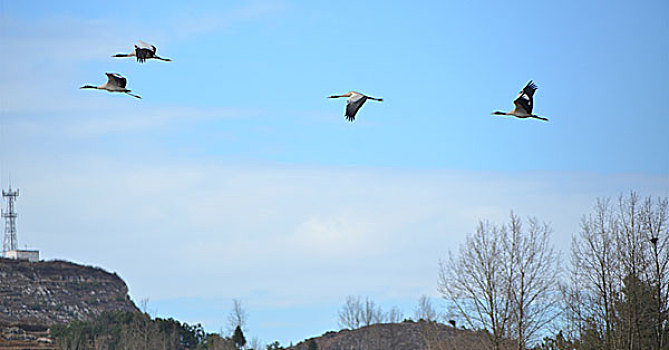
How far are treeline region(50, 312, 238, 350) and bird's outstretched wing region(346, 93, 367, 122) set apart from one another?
45.4 metres

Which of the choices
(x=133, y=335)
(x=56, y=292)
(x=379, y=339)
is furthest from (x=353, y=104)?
(x=56, y=292)

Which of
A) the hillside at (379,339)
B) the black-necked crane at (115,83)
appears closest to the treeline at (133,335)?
the hillside at (379,339)

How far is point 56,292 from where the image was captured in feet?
343

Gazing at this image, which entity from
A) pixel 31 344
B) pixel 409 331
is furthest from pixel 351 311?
pixel 31 344

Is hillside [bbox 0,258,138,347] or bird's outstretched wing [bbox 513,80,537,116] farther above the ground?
hillside [bbox 0,258,138,347]

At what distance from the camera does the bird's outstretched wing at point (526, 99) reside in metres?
22.9

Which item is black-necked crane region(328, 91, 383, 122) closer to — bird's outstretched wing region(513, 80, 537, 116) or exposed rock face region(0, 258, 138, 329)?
bird's outstretched wing region(513, 80, 537, 116)

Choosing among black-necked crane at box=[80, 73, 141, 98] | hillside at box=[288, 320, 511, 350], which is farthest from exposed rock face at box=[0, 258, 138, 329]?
black-necked crane at box=[80, 73, 141, 98]

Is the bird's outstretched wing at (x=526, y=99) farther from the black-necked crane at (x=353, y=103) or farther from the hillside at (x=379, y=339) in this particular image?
the hillside at (x=379, y=339)

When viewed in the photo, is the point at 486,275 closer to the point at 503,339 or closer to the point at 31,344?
the point at 503,339

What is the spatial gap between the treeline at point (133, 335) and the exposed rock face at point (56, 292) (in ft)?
56.0

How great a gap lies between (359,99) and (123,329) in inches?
Answer: 2095

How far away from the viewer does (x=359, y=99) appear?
22.2m

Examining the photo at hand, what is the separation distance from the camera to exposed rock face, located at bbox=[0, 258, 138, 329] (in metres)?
95.9
